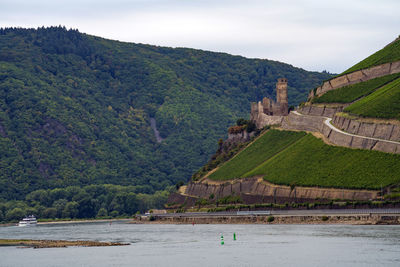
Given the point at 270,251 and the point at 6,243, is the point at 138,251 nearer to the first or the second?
the point at 270,251

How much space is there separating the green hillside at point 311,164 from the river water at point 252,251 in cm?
1081

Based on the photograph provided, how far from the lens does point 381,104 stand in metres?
146

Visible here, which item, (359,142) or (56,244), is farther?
(359,142)

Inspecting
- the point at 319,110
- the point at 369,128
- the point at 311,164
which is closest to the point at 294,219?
the point at 311,164

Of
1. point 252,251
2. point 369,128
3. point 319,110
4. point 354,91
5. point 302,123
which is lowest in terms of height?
point 252,251

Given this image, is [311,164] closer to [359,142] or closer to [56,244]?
[359,142]

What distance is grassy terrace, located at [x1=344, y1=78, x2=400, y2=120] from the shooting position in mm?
141375

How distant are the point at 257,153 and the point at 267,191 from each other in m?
32.4

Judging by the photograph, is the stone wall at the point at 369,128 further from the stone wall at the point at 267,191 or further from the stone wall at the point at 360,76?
the stone wall at the point at 360,76

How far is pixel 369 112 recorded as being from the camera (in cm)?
14712

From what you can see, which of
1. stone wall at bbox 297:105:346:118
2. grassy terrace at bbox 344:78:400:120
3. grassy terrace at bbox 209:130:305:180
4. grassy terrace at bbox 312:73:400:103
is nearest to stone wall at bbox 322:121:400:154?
grassy terrace at bbox 344:78:400:120

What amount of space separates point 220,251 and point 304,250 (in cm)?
1141

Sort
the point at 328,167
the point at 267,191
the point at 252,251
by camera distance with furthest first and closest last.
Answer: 1. the point at 267,191
2. the point at 328,167
3. the point at 252,251

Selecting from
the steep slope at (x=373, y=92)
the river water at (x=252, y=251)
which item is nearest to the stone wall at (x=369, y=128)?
the steep slope at (x=373, y=92)
